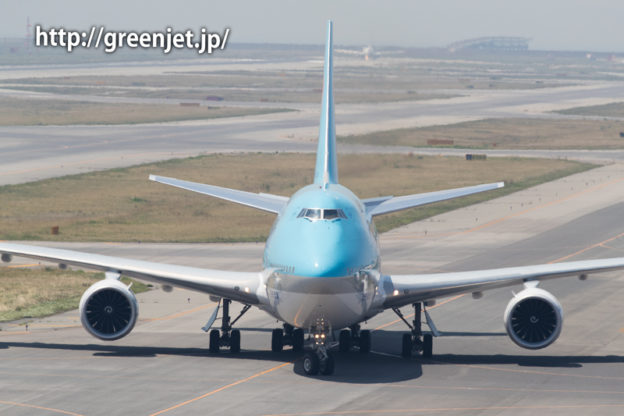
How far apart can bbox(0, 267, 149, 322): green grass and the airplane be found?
374 inches

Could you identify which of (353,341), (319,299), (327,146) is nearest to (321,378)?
(319,299)

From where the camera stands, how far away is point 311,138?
488 feet

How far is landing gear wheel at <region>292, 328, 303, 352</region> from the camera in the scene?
40.1 m

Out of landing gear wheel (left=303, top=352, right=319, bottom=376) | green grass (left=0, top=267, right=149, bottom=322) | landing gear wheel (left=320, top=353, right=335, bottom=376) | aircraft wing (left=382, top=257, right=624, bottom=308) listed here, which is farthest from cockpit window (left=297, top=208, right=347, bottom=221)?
green grass (left=0, top=267, right=149, bottom=322)

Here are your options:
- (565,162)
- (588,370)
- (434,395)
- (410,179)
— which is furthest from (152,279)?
(565,162)

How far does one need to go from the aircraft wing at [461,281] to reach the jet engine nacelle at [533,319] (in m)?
1.23

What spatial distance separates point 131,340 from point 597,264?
59.5 feet

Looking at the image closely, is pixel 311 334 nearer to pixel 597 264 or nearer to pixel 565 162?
pixel 597 264

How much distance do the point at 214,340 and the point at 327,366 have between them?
234 inches

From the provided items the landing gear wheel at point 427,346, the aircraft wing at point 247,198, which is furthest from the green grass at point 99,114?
the landing gear wheel at point 427,346

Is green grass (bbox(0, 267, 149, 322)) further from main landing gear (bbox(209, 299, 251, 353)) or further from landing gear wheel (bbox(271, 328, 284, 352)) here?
landing gear wheel (bbox(271, 328, 284, 352))

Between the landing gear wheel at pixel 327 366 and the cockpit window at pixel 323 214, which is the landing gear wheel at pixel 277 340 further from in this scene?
the cockpit window at pixel 323 214

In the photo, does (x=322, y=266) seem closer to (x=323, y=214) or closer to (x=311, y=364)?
(x=323, y=214)

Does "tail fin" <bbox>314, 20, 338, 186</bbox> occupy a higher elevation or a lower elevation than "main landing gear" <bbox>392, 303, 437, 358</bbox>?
higher
